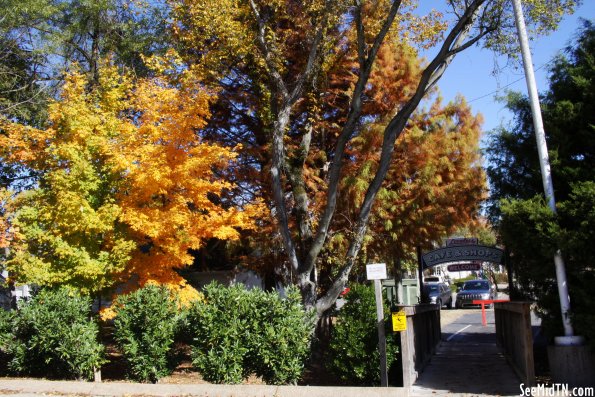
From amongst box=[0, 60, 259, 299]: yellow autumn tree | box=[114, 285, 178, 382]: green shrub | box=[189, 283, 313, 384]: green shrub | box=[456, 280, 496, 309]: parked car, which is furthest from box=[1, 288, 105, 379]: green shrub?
box=[456, 280, 496, 309]: parked car

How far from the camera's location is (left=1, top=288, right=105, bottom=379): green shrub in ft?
34.3

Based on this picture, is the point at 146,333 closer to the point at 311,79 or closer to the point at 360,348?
the point at 360,348

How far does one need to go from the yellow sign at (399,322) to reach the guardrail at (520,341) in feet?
5.91

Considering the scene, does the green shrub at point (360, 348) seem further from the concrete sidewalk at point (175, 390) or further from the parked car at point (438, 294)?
the parked car at point (438, 294)

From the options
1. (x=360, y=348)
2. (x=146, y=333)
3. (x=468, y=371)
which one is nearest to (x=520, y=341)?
(x=468, y=371)

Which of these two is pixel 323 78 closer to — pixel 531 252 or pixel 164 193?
pixel 164 193

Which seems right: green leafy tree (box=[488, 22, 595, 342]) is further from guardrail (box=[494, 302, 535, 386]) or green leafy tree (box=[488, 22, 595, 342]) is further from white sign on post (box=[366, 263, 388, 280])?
white sign on post (box=[366, 263, 388, 280])

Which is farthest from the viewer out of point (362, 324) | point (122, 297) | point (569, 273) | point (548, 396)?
point (122, 297)

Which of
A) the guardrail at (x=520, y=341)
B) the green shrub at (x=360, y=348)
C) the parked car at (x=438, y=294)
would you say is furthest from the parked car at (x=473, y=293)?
the green shrub at (x=360, y=348)

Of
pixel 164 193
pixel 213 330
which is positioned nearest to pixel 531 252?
pixel 213 330

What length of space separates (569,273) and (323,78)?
27.1 feet

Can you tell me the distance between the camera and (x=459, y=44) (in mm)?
11461

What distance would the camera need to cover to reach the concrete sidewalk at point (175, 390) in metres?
8.60

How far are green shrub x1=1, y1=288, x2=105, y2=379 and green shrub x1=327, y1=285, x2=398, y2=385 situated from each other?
4648 millimetres
